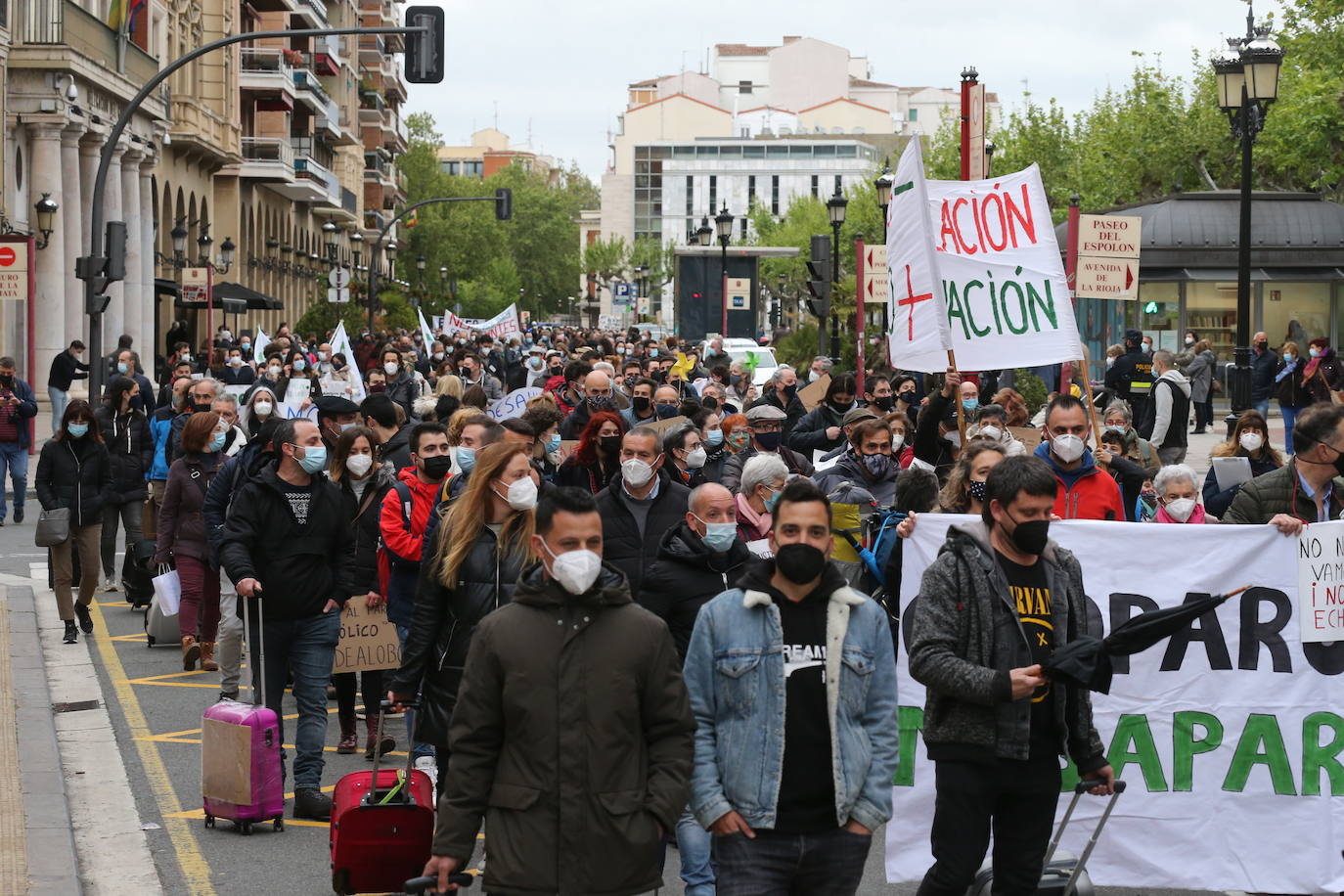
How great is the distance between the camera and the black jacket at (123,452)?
14766 mm

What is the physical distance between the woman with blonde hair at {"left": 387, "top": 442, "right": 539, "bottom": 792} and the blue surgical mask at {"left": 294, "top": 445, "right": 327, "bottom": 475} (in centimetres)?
182

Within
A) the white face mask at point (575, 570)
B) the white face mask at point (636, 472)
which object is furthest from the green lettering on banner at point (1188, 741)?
the white face mask at point (575, 570)

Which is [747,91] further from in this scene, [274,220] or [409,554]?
[409,554]

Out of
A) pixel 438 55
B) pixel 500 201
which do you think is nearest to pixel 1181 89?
pixel 500 201

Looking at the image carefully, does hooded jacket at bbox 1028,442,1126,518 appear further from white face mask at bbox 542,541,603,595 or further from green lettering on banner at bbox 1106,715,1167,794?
white face mask at bbox 542,541,603,595

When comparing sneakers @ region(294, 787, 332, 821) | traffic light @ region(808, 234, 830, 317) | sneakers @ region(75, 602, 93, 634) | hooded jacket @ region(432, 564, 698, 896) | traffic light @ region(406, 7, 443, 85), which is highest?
traffic light @ region(406, 7, 443, 85)

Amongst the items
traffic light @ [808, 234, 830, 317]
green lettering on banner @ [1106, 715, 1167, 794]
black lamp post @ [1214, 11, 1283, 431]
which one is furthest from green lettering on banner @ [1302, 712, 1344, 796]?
traffic light @ [808, 234, 830, 317]

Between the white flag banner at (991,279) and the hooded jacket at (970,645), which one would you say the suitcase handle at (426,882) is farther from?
the white flag banner at (991,279)

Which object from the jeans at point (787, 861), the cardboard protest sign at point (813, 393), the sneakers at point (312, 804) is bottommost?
the sneakers at point (312, 804)

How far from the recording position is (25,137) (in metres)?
39.3

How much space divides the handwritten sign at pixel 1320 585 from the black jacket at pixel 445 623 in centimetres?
296

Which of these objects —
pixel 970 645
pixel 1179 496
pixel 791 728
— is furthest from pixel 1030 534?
pixel 1179 496

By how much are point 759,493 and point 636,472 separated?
989 mm

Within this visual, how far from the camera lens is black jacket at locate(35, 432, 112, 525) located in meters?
13.9
